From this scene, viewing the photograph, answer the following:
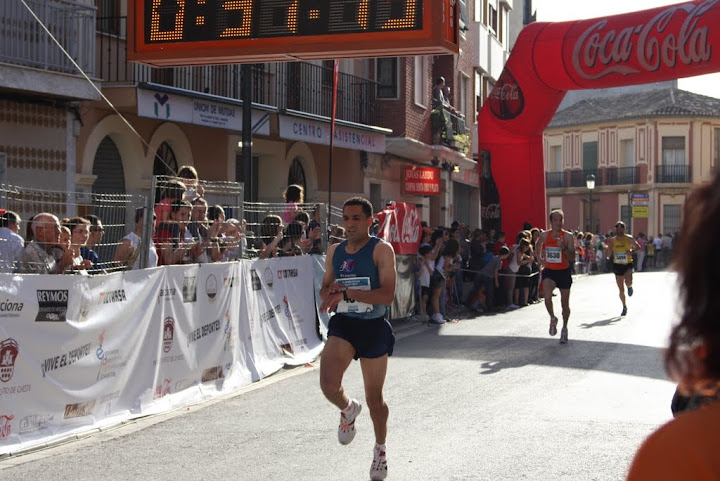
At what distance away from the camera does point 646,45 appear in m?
19.2

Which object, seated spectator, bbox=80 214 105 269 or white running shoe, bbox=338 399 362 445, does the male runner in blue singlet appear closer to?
white running shoe, bbox=338 399 362 445

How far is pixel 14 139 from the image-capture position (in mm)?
15977

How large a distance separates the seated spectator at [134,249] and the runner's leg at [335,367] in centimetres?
333

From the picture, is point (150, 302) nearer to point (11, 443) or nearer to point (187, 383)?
point (187, 383)

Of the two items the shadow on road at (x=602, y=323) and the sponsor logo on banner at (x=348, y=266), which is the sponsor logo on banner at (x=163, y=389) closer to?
the sponsor logo on banner at (x=348, y=266)

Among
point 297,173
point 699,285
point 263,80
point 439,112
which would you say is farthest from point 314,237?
point 439,112

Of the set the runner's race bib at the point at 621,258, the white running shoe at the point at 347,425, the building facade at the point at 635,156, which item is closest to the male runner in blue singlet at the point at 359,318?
the white running shoe at the point at 347,425

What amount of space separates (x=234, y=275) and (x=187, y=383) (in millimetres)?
1687

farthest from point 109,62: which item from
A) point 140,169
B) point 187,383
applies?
point 187,383

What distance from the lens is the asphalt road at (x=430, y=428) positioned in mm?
7301

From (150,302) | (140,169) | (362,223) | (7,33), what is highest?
(7,33)

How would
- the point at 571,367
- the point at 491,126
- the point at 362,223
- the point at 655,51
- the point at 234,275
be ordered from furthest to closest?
the point at 491,126 < the point at 655,51 < the point at 571,367 < the point at 234,275 < the point at 362,223

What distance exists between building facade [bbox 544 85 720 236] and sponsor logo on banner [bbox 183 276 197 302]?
176 feet

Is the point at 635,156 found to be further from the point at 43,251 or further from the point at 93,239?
the point at 43,251
